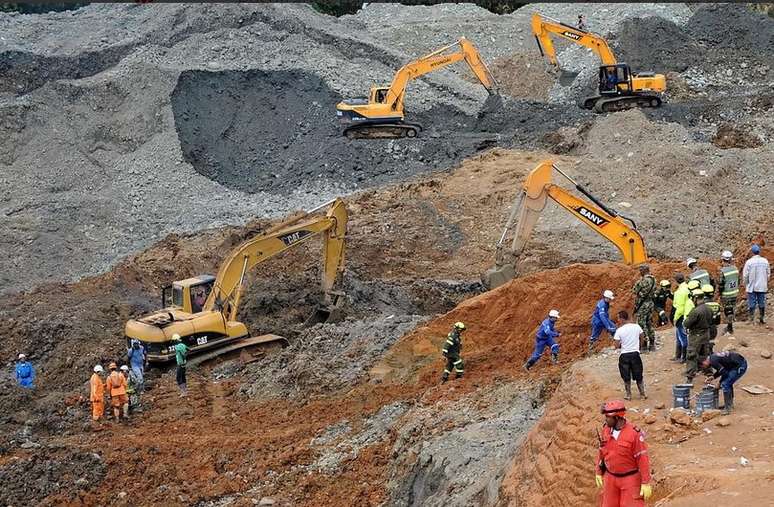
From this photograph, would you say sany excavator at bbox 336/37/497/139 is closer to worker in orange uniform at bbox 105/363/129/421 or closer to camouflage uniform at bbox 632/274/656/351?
worker in orange uniform at bbox 105/363/129/421

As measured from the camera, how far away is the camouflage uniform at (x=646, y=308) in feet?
52.8

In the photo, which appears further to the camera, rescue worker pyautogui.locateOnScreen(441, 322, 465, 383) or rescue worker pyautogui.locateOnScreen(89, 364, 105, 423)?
rescue worker pyautogui.locateOnScreen(89, 364, 105, 423)

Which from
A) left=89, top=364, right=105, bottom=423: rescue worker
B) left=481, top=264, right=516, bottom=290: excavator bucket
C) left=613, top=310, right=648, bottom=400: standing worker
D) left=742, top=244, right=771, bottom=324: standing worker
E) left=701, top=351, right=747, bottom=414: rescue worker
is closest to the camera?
left=701, top=351, right=747, bottom=414: rescue worker

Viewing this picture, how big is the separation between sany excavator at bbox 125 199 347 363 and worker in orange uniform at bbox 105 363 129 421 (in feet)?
7.53

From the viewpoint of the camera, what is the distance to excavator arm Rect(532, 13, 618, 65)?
40.8 meters

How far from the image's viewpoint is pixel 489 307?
21953 millimetres

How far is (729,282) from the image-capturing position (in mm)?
16109

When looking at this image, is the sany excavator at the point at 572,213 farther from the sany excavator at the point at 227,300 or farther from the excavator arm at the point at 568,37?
the excavator arm at the point at 568,37

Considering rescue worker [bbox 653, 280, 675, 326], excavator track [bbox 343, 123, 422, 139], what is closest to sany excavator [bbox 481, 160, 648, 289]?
rescue worker [bbox 653, 280, 675, 326]

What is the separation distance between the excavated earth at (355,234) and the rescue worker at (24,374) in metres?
0.30

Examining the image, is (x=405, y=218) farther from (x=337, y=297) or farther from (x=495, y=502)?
(x=495, y=502)

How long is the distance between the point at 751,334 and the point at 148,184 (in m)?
23.0

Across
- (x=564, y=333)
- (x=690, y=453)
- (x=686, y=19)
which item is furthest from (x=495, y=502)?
(x=686, y=19)

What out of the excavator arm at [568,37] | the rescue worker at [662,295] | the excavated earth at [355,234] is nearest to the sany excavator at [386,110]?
the excavated earth at [355,234]
